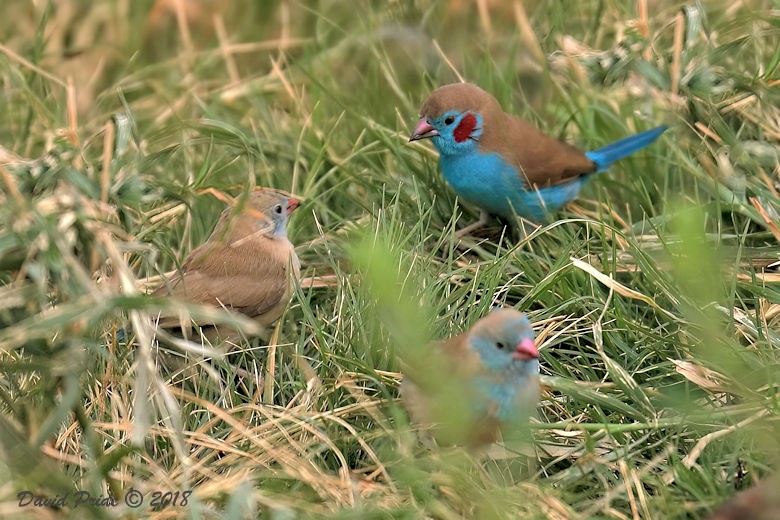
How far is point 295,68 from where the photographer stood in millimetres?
5477

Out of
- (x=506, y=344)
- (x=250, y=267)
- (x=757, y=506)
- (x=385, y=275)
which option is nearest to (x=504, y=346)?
(x=506, y=344)

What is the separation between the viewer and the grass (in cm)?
269

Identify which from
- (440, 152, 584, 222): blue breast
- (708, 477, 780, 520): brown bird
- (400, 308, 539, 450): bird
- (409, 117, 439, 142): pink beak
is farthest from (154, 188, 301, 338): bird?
(708, 477, 780, 520): brown bird

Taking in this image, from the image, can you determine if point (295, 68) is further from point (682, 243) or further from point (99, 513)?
point (682, 243)

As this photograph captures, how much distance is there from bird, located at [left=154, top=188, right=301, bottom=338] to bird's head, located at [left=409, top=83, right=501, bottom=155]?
0.68m

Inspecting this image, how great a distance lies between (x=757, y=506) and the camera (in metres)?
2.14

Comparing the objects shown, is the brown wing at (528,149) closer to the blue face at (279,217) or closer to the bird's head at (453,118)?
the bird's head at (453,118)

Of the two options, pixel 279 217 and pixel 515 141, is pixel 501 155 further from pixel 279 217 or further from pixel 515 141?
pixel 279 217

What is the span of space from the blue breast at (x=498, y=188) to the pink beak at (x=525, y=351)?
141cm

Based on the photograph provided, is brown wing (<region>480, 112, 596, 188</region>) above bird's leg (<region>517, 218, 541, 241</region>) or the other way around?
above

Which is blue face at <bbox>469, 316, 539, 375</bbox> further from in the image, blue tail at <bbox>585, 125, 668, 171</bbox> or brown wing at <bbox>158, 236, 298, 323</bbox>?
blue tail at <bbox>585, 125, 668, 171</bbox>

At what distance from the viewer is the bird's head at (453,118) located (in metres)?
4.40

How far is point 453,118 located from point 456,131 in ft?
0.17

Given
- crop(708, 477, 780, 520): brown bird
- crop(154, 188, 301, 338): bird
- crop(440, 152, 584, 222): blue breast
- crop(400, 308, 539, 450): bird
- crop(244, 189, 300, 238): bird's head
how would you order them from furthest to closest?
crop(440, 152, 584, 222): blue breast → crop(244, 189, 300, 238): bird's head → crop(154, 188, 301, 338): bird → crop(400, 308, 539, 450): bird → crop(708, 477, 780, 520): brown bird
